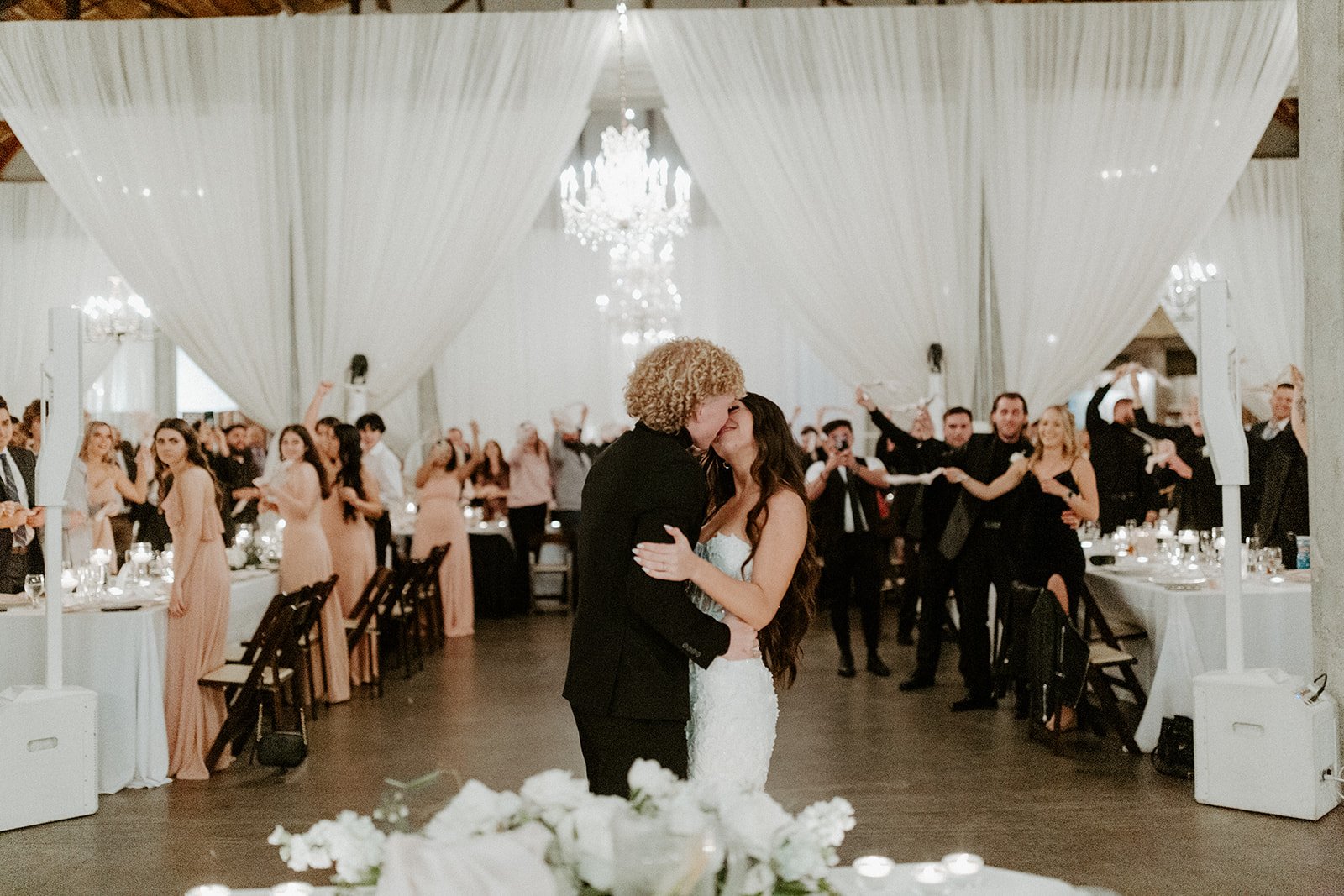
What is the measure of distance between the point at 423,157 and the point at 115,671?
3.99m

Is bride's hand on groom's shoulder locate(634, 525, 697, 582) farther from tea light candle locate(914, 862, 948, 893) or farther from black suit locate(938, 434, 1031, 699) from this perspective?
black suit locate(938, 434, 1031, 699)

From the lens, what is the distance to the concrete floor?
12.4 ft

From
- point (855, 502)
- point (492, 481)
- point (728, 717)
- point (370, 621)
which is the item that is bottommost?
point (370, 621)

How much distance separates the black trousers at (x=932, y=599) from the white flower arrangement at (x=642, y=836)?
16.8ft

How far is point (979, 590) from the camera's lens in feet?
20.4

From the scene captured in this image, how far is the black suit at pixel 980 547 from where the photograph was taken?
6.08 metres

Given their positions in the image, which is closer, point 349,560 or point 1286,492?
point 1286,492

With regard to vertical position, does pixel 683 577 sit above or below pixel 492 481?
below

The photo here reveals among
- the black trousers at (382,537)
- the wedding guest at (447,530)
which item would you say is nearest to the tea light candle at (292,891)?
the black trousers at (382,537)

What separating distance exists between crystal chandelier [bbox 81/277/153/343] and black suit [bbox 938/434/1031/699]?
8004 millimetres

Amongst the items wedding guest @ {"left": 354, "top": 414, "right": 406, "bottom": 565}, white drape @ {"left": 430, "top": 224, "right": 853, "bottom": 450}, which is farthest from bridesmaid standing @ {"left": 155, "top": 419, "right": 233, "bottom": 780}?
white drape @ {"left": 430, "top": 224, "right": 853, "bottom": 450}

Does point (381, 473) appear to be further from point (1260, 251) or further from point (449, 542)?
point (1260, 251)

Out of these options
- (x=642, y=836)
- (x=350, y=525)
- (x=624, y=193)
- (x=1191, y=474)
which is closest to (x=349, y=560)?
(x=350, y=525)

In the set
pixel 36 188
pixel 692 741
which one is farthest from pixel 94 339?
pixel 692 741
